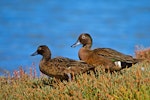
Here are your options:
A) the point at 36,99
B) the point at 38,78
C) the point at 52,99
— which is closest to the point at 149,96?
the point at 52,99

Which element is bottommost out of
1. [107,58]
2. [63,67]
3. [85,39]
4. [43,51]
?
[63,67]

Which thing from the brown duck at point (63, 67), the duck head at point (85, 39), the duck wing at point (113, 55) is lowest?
the brown duck at point (63, 67)

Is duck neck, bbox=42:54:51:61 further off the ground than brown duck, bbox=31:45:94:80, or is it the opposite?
duck neck, bbox=42:54:51:61

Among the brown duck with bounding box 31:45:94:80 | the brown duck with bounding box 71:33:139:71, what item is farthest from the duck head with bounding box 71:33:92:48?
the brown duck with bounding box 31:45:94:80

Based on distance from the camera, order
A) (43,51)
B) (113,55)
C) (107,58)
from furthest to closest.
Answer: (43,51), (113,55), (107,58)

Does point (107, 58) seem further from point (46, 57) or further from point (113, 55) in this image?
point (46, 57)

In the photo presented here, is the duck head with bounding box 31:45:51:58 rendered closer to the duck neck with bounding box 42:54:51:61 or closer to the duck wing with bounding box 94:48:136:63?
the duck neck with bounding box 42:54:51:61

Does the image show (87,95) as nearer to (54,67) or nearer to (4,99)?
(4,99)

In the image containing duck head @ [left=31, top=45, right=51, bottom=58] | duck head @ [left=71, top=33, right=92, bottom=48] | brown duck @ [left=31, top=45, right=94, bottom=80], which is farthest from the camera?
duck head @ [left=71, top=33, right=92, bottom=48]

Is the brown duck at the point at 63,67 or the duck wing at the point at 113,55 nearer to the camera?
the brown duck at the point at 63,67

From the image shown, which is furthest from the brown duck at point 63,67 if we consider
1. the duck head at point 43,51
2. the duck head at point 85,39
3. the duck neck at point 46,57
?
the duck head at point 85,39

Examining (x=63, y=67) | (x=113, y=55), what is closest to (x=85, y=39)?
(x=113, y=55)

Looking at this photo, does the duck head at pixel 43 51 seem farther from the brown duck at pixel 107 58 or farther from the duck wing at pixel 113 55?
the duck wing at pixel 113 55

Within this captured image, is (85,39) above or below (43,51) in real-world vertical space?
above
